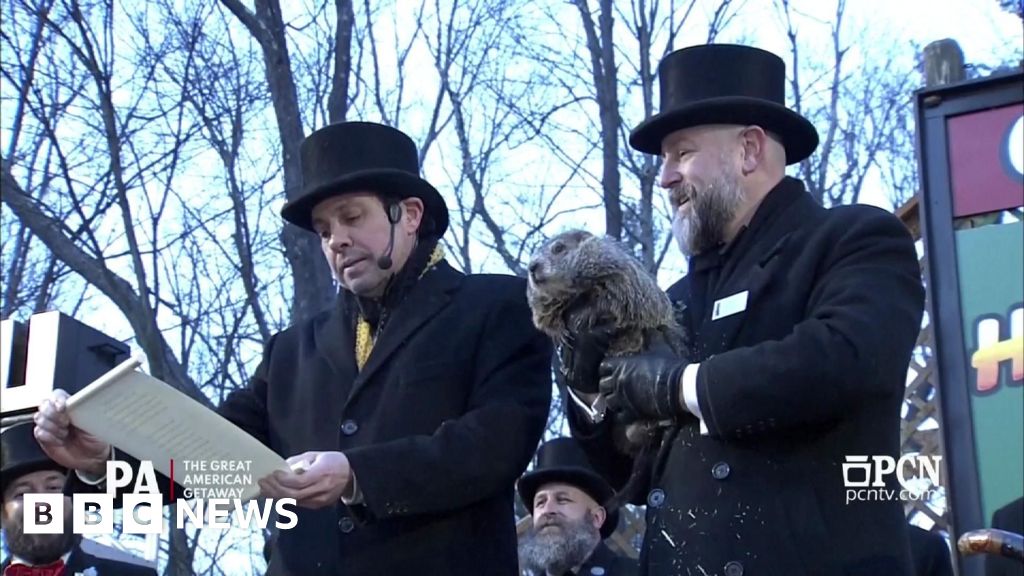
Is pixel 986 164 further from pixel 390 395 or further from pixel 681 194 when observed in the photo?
pixel 390 395

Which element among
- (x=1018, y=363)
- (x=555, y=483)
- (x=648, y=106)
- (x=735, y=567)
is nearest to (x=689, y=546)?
(x=735, y=567)

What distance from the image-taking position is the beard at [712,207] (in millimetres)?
3557

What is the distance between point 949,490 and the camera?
3.35 meters

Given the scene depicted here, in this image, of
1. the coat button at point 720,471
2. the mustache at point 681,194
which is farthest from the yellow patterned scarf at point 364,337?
the coat button at point 720,471

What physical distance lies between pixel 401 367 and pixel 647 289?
77cm

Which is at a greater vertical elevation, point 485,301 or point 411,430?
point 485,301

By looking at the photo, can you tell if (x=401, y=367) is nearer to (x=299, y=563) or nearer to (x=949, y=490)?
(x=299, y=563)

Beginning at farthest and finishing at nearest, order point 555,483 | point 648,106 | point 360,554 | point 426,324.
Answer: point 648,106 → point 555,483 → point 426,324 → point 360,554

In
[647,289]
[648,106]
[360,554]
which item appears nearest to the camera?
[647,289]

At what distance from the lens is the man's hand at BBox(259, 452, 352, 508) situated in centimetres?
339

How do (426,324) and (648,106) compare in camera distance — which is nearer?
(426,324)

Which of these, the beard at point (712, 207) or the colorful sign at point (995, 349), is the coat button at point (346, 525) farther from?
the colorful sign at point (995, 349)

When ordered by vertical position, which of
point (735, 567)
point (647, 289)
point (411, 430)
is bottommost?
point (735, 567)

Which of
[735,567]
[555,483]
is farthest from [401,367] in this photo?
[555,483]
